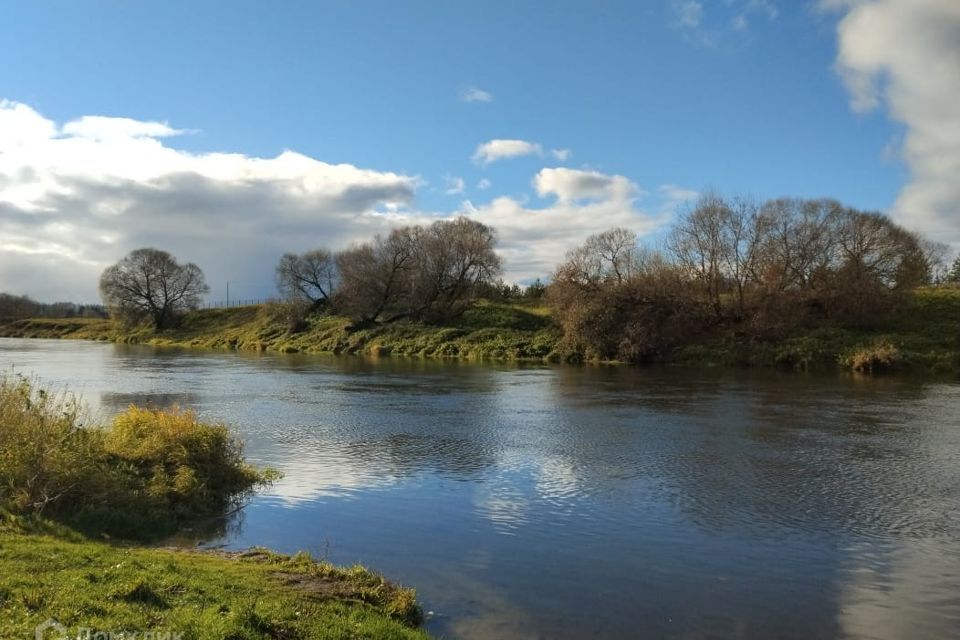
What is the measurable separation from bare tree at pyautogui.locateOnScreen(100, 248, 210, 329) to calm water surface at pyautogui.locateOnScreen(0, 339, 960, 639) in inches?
3278

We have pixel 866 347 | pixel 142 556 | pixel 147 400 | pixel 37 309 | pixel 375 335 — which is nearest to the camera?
pixel 142 556

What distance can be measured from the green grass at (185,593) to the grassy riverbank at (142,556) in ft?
0.06

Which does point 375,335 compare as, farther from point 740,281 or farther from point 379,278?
point 740,281

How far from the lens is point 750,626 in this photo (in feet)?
28.2

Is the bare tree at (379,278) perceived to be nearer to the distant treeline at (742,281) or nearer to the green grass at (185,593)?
the distant treeline at (742,281)

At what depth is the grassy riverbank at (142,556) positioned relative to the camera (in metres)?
6.70

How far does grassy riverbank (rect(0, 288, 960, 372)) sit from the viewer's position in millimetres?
50062

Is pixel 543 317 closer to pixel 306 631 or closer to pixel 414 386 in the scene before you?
pixel 414 386

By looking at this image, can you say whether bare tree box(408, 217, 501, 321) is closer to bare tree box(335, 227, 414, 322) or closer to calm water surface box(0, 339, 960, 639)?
bare tree box(335, 227, 414, 322)

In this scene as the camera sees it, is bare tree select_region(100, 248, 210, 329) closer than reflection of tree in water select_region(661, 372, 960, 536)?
No

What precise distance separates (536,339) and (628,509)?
2065 inches

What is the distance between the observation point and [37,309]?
166 meters

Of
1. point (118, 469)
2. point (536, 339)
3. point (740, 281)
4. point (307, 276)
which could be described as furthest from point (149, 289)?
point (118, 469)

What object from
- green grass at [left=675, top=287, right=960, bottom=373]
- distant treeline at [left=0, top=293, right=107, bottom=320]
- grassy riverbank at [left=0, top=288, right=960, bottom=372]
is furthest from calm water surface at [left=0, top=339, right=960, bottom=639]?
distant treeline at [left=0, top=293, right=107, bottom=320]
